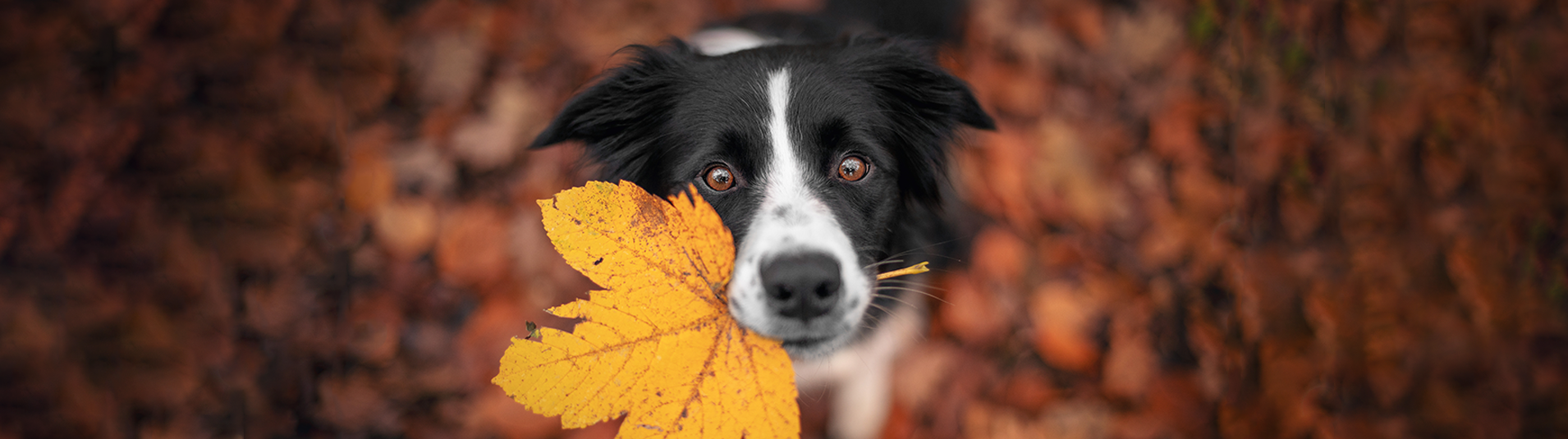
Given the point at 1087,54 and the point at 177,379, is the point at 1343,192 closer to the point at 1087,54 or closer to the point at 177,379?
the point at 1087,54

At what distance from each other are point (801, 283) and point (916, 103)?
71 centimetres

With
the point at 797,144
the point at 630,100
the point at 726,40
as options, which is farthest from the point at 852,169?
the point at 726,40

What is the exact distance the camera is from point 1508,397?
1.86 m

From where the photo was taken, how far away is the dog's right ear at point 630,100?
1.50 meters

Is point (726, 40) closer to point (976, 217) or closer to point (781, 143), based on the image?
point (781, 143)

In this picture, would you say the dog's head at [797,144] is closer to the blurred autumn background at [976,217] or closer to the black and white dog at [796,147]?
the black and white dog at [796,147]

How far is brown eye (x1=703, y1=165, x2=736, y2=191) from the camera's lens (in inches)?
54.9

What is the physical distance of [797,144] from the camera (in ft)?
4.55

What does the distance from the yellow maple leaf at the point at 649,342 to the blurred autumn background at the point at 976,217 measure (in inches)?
38.1

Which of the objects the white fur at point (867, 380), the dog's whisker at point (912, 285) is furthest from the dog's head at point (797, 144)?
the white fur at point (867, 380)

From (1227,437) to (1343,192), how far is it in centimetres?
82

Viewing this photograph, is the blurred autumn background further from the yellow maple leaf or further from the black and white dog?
the yellow maple leaf

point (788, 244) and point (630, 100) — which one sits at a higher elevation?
point (630, 100)

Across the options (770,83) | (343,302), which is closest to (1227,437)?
Result: (770,83)
